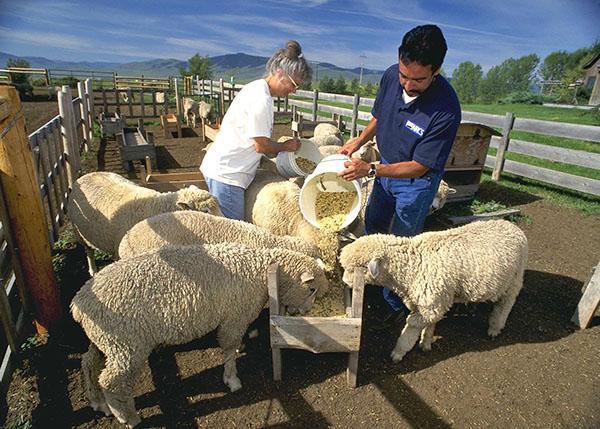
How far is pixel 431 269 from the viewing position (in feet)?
11.8

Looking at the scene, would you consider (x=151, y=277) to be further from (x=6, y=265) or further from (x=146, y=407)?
(x=6, y=265)

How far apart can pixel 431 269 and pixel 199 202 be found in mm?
2814

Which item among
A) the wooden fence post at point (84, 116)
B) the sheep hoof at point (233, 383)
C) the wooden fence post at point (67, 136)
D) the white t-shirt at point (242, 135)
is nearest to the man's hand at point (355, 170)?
the white t-shirt at point (242, 135)

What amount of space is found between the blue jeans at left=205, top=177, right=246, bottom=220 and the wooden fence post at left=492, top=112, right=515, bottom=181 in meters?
8.40

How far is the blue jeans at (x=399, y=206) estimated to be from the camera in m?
3.71

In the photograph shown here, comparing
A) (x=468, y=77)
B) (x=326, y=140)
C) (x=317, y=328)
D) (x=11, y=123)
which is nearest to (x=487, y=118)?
(x=326, y=140)

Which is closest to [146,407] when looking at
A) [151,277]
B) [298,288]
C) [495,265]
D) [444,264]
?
[151,277]

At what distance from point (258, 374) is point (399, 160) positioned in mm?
2618

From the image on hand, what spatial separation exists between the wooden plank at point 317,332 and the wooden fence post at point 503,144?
28.8 feet

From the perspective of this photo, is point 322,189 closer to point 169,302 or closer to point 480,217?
point 169,302

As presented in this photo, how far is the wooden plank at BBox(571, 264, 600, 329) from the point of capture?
13.3 feet

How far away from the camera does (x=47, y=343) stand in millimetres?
3646

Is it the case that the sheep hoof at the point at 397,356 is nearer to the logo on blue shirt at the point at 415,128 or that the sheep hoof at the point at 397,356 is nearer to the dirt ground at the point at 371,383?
the dirt ground at the point at 371,383

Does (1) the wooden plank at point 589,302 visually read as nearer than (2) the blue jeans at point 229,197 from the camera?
Yes
